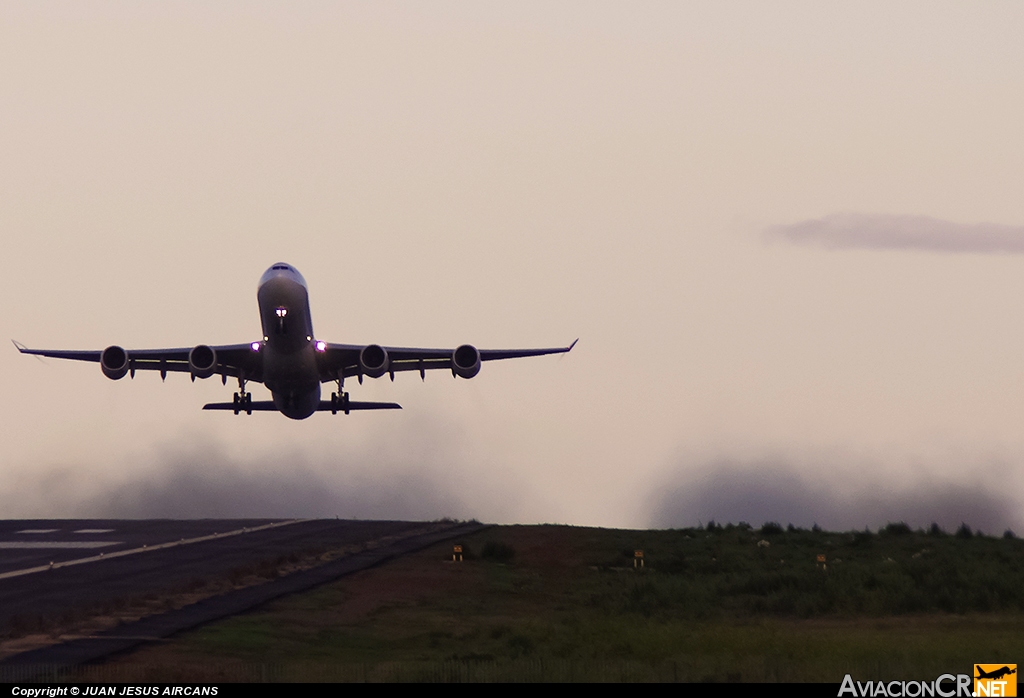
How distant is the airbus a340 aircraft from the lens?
47281mm

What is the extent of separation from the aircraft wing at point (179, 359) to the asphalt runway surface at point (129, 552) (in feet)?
24.6

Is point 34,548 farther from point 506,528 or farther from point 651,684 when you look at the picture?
point 651,684

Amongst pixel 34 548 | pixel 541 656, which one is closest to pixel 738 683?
pixel 541 656

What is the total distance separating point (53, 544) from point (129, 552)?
23.1ft

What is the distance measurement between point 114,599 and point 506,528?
4038cm

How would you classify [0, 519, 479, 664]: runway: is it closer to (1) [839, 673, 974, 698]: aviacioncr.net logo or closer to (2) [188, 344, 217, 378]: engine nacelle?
(2) [188, 344, 217, 378]: engine nacelle

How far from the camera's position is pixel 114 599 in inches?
1292

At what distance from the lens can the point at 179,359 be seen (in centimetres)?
5459

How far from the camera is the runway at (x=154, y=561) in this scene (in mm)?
28859

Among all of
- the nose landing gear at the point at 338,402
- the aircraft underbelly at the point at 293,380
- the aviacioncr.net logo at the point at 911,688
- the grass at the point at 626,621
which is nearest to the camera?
the aviacioncr.net logo at the point at 911,688

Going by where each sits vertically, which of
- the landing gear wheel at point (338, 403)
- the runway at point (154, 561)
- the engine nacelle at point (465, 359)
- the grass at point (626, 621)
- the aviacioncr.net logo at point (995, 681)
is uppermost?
the landing gear wheel at point (338, 403)

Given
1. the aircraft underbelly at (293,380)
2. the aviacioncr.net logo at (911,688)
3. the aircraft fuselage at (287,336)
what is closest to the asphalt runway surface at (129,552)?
the aircraft underbelly at (293,380)
